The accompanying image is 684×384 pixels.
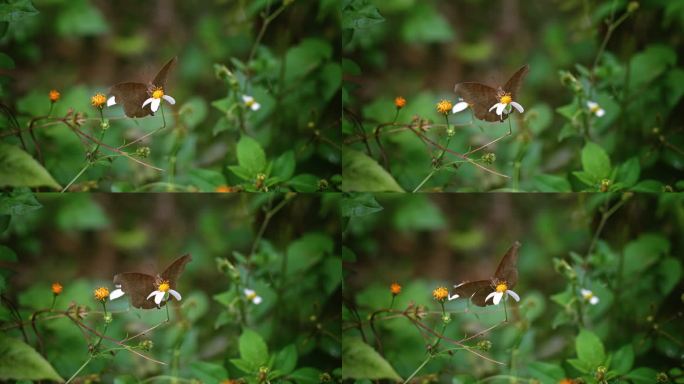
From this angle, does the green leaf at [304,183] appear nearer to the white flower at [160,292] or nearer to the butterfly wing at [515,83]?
the white flower at [160,292]

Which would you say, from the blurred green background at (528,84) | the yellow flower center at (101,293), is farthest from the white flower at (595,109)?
the yellow flower center at (101,293)

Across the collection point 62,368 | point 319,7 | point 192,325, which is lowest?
point 62,368

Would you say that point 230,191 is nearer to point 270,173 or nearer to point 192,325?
point 270,173

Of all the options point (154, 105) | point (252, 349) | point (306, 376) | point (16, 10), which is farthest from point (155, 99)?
point (306, 376)

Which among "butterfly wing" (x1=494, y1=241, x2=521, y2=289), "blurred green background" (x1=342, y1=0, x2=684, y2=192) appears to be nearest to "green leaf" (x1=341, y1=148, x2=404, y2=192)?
"blurred green background" (x1=342, y1=0, x2=684, y2=192)

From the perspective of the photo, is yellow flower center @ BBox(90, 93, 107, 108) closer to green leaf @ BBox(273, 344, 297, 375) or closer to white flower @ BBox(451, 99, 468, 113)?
green leaf @ BBox(273, 344, 297, 375)

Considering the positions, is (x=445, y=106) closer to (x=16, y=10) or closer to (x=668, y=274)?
(x=668, y=274)

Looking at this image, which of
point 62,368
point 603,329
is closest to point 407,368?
point 603,329
